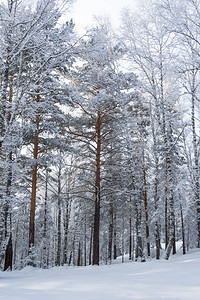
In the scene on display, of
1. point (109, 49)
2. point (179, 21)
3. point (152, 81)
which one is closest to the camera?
point (179, 21)

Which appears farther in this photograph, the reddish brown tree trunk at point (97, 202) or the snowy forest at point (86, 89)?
the reddish brown tree trunk at point (97, 202)

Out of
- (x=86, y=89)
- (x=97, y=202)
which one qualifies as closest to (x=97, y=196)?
(x=97, y=202)

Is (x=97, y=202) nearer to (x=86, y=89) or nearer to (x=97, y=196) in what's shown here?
(x=97, y=196)

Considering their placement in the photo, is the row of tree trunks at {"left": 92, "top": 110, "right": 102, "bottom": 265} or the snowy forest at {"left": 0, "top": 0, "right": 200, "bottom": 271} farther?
the row of tree trunks at {"left": 92, "top": 110, "right": 102, "bottom": 265}

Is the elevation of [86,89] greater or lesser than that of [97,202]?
greater

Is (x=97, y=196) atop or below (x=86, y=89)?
below

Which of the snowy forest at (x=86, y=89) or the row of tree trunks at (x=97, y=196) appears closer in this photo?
the snowy forest at (x=86, y=89)

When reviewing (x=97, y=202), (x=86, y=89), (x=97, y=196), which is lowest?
(x=97, y=202)

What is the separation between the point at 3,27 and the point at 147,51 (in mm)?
6791

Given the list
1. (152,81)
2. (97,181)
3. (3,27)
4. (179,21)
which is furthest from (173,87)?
(3,27)

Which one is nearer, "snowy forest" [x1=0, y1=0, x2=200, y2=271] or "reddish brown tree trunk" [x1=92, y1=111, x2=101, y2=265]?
"snowy forest" [x1=0, y1=0, x2=200, y2=271]

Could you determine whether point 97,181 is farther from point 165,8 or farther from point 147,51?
point 165,8

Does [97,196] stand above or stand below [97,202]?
above

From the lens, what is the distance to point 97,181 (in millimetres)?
13719
